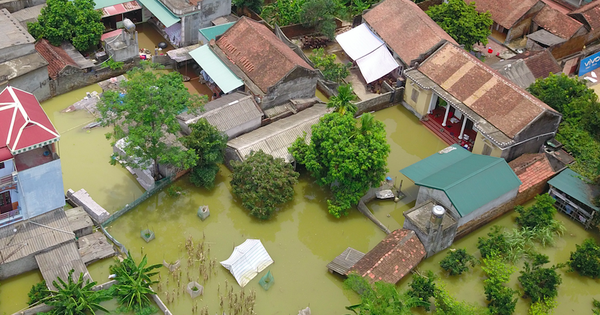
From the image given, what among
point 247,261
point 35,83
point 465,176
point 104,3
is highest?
point 104,3

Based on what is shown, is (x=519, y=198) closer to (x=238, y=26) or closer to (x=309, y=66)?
(x=309, y=66)

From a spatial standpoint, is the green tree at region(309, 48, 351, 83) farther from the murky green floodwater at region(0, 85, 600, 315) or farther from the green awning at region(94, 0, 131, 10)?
the green awning at region(94, 0, 131, 10)

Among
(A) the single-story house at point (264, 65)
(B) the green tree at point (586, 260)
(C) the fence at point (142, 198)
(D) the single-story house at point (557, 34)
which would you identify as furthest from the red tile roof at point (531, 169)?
(C) the fence at point (142, 198)

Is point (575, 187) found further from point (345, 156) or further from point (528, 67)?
point (345, 156)

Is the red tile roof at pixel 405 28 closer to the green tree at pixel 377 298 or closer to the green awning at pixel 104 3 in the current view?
the green awning at pixel 104 3

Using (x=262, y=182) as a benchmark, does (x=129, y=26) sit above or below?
above

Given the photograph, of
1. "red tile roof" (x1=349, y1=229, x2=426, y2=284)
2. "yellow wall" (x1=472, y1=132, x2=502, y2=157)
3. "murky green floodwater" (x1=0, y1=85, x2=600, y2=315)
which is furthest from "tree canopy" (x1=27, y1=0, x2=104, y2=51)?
"yellow wall" (x1=472, y1=132, x2=502, y2=157)

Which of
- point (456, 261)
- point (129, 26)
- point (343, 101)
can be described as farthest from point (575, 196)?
point (129, 26)
